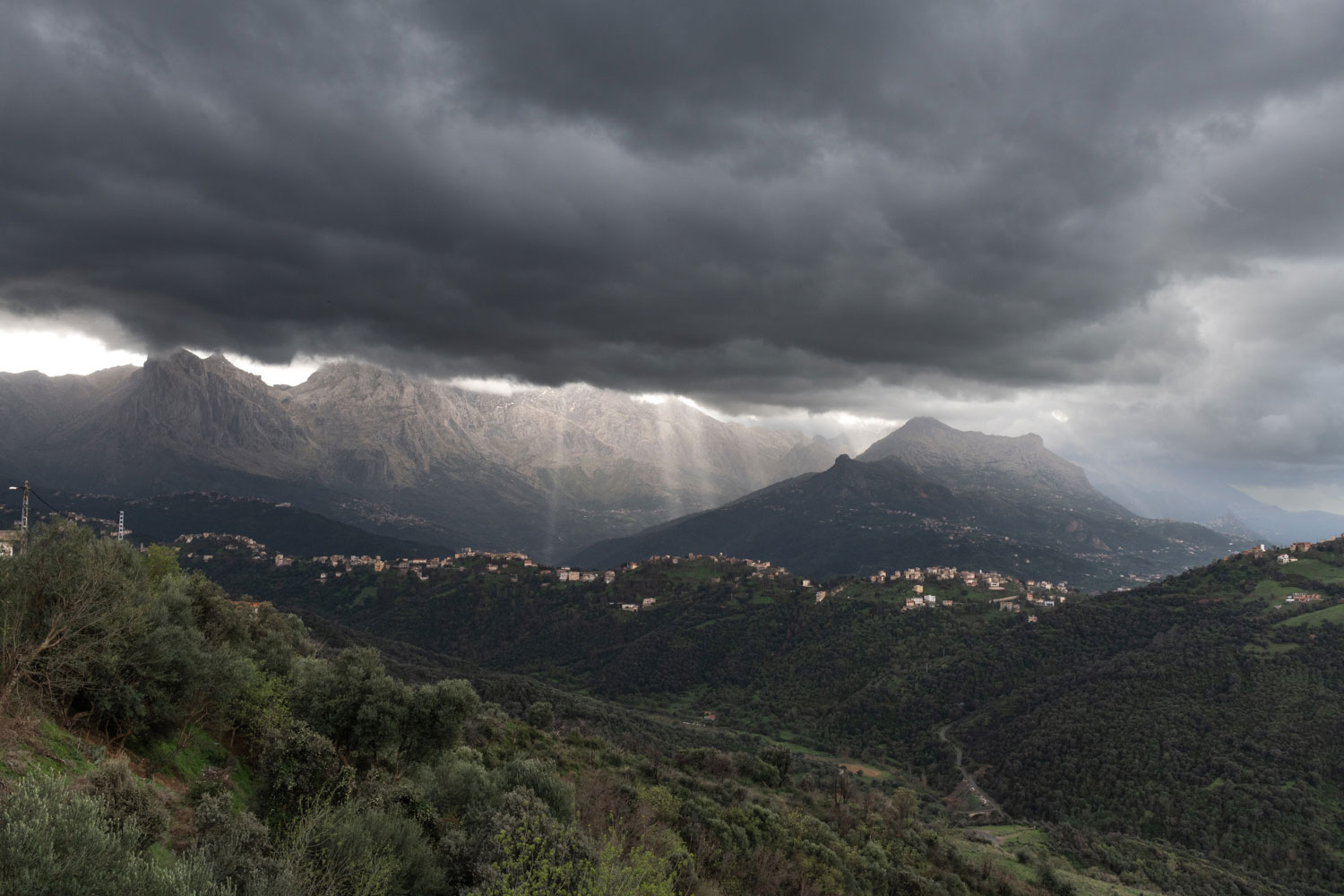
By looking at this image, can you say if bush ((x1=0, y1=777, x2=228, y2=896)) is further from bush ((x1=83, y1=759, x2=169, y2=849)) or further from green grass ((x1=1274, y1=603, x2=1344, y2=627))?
green grass ((x1=1274, y1=603, x2=1344, y2=627))

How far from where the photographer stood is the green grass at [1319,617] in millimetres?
109125

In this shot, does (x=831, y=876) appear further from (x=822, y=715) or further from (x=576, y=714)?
(x=822, y=715)

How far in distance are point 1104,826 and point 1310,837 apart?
19816 mm

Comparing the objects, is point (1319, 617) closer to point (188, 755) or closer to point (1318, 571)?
point (1318, 571)

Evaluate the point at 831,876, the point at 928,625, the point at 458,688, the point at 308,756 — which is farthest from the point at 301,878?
the point at 928,625

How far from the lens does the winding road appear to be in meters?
92.0

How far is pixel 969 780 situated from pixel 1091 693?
28.4 meters

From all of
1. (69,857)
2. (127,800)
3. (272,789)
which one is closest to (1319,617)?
(272,789)

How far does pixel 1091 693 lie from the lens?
10925cm

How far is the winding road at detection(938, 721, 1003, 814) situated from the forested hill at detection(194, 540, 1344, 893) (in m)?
2.01

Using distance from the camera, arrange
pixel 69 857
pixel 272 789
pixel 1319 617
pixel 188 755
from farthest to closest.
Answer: pixel 1319 617, pixel 188 755, pixel 272 789, pixel 69 857

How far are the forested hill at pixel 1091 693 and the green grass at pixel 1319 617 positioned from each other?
0.73m

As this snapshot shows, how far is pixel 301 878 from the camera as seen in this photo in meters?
14.9

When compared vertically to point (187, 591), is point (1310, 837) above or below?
below
